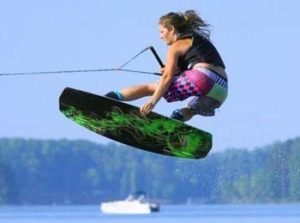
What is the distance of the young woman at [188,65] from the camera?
52.9ft

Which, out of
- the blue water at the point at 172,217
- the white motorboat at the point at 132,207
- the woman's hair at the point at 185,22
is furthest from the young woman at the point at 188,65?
the white motorboat at the point at 132,207

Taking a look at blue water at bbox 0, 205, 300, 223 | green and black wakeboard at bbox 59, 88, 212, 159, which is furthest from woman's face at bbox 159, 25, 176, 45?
blue water at bbox 0, 205, 300, 223

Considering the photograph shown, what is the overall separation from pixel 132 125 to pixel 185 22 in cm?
185

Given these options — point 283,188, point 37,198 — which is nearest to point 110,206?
point 283,188

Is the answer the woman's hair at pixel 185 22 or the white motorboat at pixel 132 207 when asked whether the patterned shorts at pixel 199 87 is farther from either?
the white motorboat at pixel 132 207

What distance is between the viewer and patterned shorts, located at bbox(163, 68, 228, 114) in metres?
16.2

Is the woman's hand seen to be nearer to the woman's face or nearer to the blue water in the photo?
the woman's face

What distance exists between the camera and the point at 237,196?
16162cm

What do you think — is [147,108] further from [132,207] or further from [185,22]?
[132,207]

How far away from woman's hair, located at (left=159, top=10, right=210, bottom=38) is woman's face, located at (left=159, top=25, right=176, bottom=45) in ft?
0.13

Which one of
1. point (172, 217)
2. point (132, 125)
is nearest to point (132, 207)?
point (172, 217)

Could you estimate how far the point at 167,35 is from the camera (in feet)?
53.0

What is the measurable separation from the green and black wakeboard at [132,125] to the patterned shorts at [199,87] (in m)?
0.78

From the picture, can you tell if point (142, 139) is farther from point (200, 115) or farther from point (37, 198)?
point (37, 198)
